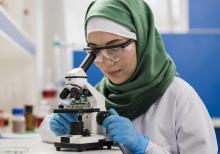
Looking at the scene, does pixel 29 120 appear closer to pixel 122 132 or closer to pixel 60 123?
pixel 60 123

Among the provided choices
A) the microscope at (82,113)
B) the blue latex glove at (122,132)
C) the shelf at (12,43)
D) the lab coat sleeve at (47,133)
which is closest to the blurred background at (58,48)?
the shelf at (12,43)

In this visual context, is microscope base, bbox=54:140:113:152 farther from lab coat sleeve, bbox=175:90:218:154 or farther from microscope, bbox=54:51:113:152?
lab coat sleeve, bbox=175:90:218:154

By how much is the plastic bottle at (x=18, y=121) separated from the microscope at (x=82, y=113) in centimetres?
113

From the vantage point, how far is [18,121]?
7.98 feet

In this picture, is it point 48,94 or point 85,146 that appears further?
point 48,94

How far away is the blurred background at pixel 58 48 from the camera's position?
107 inches

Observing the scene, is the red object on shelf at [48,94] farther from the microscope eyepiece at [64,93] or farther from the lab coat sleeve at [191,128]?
the microscope eyepiece at [64,93]

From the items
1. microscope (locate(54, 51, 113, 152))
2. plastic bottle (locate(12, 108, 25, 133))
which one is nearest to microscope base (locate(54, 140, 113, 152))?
microscope (locate(54, 51, 113, 152))

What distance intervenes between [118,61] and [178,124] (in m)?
0.32

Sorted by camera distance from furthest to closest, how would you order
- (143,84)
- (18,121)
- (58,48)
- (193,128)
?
1. (58,48)
2. (18,121)
3. (143,84)
4. (193,128)

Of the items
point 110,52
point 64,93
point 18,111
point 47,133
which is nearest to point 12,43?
point 18,111

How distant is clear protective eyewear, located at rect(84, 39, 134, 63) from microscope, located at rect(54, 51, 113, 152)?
195 millimetres

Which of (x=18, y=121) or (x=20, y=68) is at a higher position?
(x=20, y=68)

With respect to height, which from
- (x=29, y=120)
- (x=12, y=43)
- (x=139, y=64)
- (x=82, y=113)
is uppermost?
(x=12, y=43)
